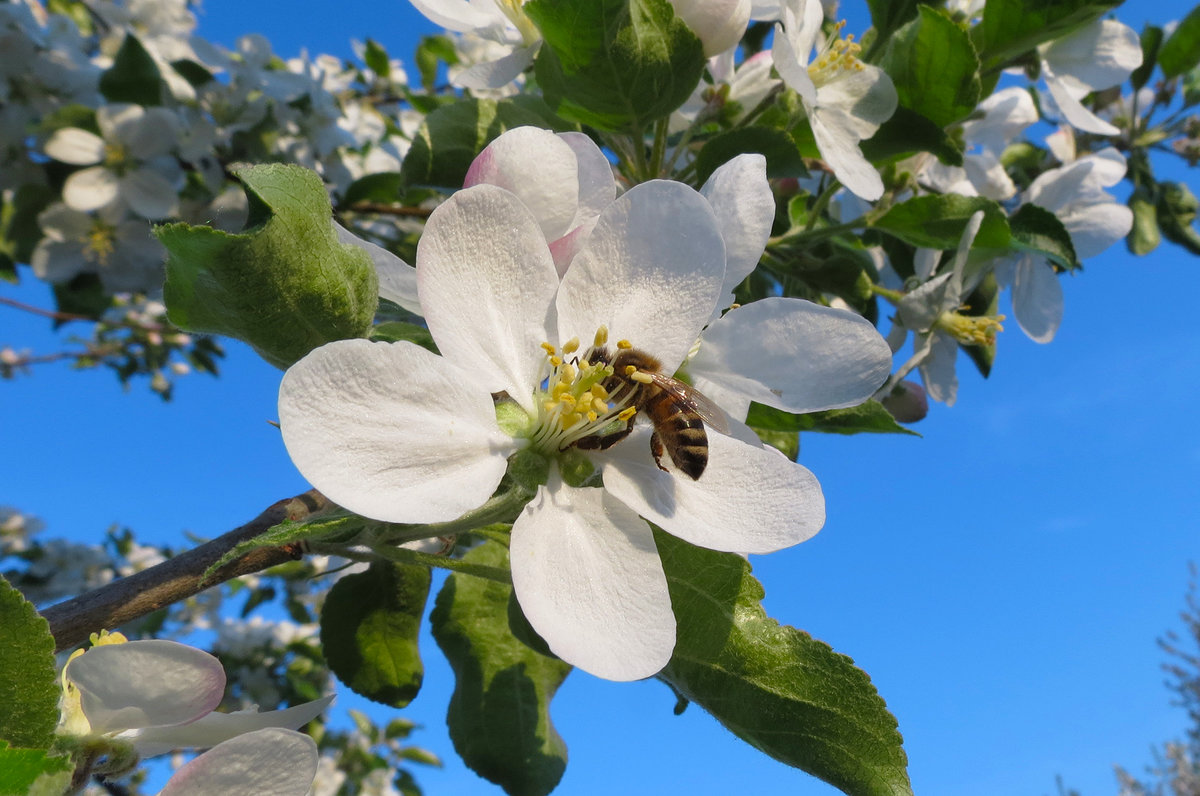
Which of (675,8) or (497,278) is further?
Result: (675,8)

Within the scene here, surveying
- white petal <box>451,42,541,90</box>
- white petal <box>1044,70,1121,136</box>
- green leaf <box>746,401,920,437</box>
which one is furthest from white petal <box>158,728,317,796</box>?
white petal <box>1044,70,1121,136</box>

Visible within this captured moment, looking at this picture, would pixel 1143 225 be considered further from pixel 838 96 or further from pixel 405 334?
pixel 405 334

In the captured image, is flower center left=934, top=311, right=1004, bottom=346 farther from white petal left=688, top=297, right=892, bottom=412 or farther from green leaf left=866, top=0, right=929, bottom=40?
white petal left=688, top=297, right=892, bottom=412

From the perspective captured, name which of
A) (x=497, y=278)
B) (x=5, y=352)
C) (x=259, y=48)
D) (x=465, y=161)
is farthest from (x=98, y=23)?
(x=5, y=352)

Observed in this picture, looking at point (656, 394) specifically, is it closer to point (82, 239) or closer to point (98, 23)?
point (82, 239)

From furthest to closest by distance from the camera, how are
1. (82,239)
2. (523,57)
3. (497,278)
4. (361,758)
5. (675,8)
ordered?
(361,758) → (82,239) → (523,57) → (675,8) → (497,278)

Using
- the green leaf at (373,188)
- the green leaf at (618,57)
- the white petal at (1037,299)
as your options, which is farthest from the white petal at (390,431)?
A: the green leaf at (373,188)

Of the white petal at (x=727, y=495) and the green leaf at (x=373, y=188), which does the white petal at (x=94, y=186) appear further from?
the white petal at (x=727, y=495)
